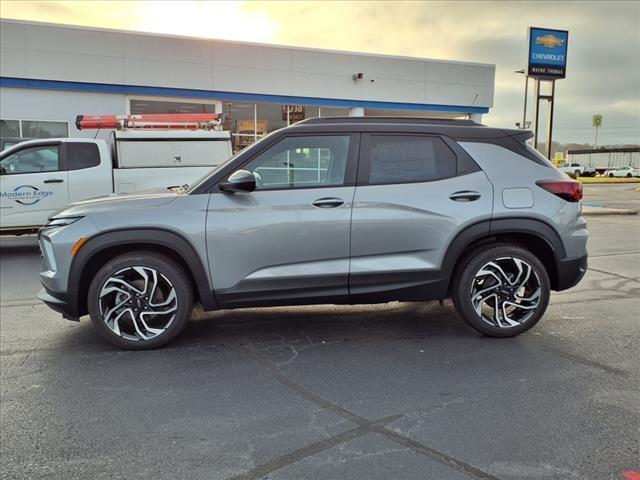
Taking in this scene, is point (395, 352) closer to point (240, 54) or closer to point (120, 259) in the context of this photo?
point (120, 259)

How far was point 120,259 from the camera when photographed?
4.39 m

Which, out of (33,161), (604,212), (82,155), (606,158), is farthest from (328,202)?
(606,158)

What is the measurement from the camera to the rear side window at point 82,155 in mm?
9820

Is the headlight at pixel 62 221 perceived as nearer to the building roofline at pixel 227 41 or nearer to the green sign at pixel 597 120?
the building roofline at pixel 227 41

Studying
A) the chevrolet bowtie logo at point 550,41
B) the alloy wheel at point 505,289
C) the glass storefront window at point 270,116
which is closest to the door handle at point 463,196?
the alloy wheel at point 505,289

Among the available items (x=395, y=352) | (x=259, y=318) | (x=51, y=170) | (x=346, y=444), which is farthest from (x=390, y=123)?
(x=51, y=170)

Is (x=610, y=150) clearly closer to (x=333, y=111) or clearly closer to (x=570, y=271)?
(x=333, y=111)

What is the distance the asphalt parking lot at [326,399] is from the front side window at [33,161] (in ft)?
15.7

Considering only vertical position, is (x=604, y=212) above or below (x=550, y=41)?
below

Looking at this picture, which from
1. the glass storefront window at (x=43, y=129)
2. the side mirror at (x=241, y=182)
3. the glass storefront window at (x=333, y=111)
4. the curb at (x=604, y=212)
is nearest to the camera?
the side mirror at (x=241, y=182)

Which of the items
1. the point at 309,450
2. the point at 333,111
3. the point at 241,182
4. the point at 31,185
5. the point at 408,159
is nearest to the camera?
the point at 309,450

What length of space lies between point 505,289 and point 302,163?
210 centimetres

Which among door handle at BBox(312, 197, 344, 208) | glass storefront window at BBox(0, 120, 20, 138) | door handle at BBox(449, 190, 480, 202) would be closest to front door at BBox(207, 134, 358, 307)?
door handle at BBox(312, 197, 344, 208)

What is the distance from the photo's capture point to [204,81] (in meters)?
20.4
